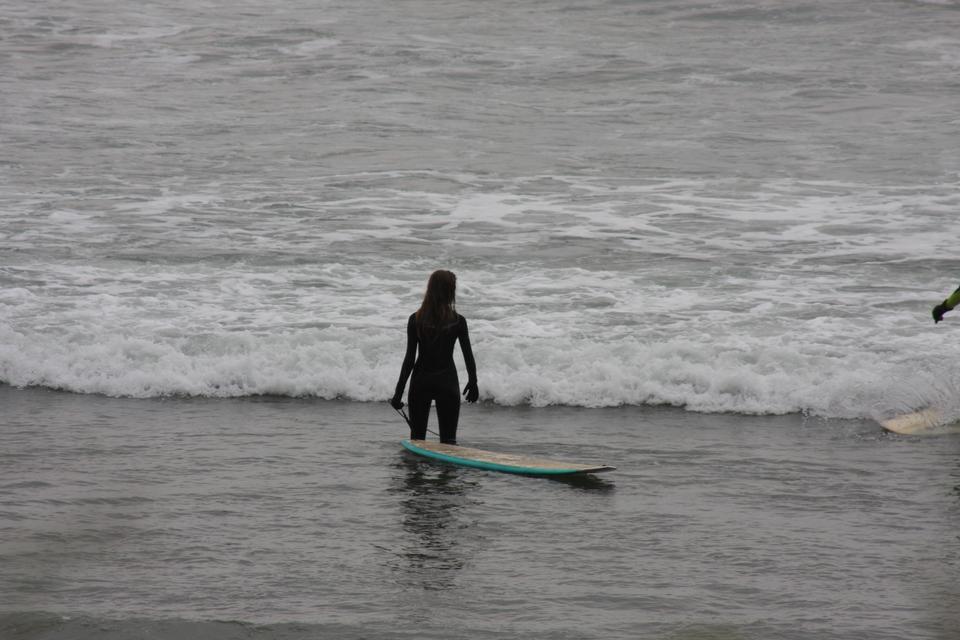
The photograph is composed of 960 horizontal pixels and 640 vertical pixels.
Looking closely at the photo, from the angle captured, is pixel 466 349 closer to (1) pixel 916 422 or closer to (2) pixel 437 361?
(2) pixel 437 361

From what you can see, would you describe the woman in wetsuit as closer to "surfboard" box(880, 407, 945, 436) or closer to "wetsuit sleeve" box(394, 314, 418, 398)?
"wetsuit sleeve" box(394, 314, 418, 398)

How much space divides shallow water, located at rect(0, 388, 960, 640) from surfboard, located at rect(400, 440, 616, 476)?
10 cm

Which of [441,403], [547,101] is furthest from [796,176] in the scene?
A: [441,403]

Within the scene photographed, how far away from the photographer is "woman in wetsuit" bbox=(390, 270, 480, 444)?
8.51 m

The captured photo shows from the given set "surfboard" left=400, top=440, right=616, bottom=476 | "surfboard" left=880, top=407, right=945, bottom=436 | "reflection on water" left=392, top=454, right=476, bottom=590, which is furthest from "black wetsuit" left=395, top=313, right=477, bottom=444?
"surfboard" left=880, top=407, right=945, bottom=436

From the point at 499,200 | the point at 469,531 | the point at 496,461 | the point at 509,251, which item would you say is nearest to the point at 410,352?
the point at 496,461

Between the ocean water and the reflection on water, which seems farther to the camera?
the ocean water

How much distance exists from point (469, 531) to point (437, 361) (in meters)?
2.08

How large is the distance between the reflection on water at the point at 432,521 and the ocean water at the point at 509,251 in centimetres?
10

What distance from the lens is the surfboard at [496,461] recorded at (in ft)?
26.3

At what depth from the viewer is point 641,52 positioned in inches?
1138

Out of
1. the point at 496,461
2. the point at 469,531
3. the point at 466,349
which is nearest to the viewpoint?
the point at 469,531

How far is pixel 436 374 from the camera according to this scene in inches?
343

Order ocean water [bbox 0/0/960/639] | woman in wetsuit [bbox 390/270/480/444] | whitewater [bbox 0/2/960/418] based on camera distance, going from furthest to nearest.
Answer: whitewater [bbox 0/2/960/418], woman in wetsuit [bbox 390/270/480/444], ocean water [bbox 0/0/960/639]
